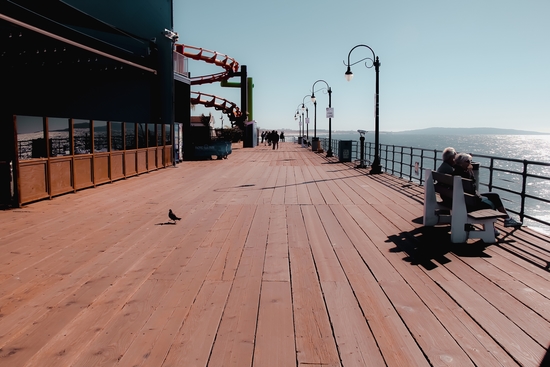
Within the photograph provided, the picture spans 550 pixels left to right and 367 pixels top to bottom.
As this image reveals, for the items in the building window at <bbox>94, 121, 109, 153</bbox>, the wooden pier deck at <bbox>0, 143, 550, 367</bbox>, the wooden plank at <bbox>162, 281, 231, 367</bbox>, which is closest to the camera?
the wooden plank at <bbox>162, 281, 231, 367</bbox>

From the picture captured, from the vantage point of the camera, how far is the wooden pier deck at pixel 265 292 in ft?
10.5

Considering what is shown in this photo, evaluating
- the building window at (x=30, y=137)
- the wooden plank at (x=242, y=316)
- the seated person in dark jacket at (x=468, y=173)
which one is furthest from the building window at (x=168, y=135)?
the seated person in dark jacket at (x=468, y=173)

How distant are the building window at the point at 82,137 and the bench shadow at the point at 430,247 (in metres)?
8.50

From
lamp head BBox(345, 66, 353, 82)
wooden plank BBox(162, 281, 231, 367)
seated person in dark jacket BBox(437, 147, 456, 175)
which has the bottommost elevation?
wooden plank BBox(162, 281, 231, 367)

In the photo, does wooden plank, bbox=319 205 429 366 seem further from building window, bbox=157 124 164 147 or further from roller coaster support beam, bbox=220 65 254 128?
roller coaster support beam, bbox=220 65 254 128

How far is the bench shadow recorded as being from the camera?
5480 mm

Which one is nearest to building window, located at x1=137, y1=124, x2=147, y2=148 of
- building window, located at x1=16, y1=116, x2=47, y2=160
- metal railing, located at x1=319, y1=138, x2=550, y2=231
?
building window, located at x1=16, y1=116, x2=47, y2=160

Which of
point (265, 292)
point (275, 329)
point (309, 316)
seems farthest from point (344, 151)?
point (275, 329)

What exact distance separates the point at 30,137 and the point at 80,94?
15.1 feet

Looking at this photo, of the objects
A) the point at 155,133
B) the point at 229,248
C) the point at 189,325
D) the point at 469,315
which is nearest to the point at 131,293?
the point at 189,325

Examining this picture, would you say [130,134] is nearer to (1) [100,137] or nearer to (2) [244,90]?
(1) [100,137]

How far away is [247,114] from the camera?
45.5m

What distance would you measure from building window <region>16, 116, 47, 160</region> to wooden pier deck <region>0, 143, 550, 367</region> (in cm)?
163

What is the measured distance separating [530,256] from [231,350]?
13.4ft
